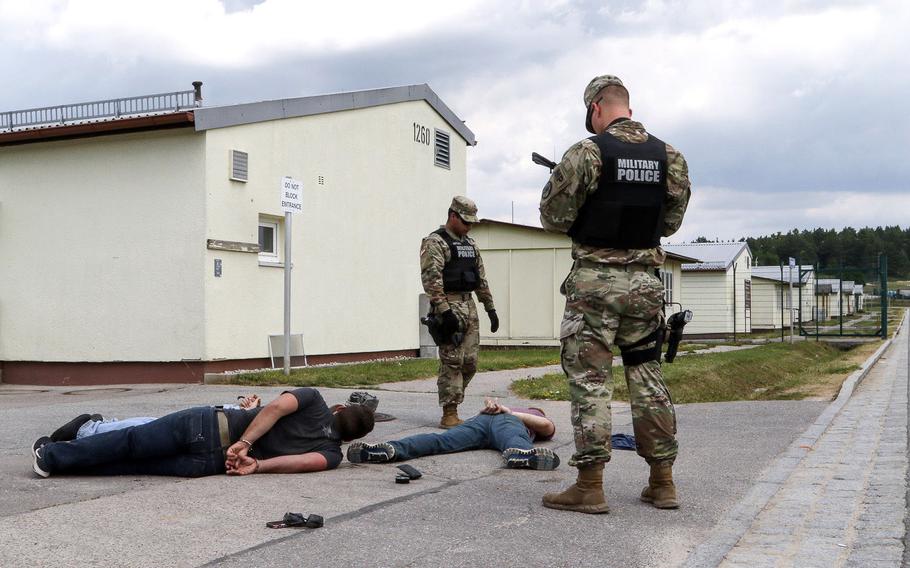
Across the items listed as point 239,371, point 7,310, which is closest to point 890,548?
point 239,371

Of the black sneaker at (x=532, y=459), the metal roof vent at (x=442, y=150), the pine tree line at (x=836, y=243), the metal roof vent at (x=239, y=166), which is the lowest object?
the black sneaker at (x=532, y=459)

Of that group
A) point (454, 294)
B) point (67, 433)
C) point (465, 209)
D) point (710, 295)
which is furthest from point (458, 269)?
point (710, 295)

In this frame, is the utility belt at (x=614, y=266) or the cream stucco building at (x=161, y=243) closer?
the utility belt at (x=614, y=266)

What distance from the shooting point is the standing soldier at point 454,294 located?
784cm

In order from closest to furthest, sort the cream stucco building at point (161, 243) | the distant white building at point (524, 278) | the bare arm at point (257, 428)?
1. the bare arm at point (257, 428)
2. the cream stucco building at point (161, 243)
3. the distant white building at point (524, 278)

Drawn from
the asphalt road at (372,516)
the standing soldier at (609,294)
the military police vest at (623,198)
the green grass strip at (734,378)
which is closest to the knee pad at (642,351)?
the standing soldier at (609,294)

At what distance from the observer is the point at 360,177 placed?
16.0 meters

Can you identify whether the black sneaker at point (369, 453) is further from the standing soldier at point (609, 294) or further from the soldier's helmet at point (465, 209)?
the soldier's helmet at point (465, 209)

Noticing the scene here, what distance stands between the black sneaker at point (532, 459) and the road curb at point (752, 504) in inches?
50.1

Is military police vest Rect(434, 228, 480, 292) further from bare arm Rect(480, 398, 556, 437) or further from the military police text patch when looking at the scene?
the military police text patch

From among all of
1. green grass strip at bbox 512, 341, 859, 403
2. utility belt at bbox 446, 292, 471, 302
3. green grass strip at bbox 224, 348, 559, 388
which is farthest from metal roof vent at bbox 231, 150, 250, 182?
utility belt at bbox 446, 292, 471, 302

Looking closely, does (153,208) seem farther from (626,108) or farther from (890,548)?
(890,548)

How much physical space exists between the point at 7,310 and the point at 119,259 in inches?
82.4

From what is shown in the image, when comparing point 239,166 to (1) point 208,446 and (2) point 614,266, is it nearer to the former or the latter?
(1) point 208,446
